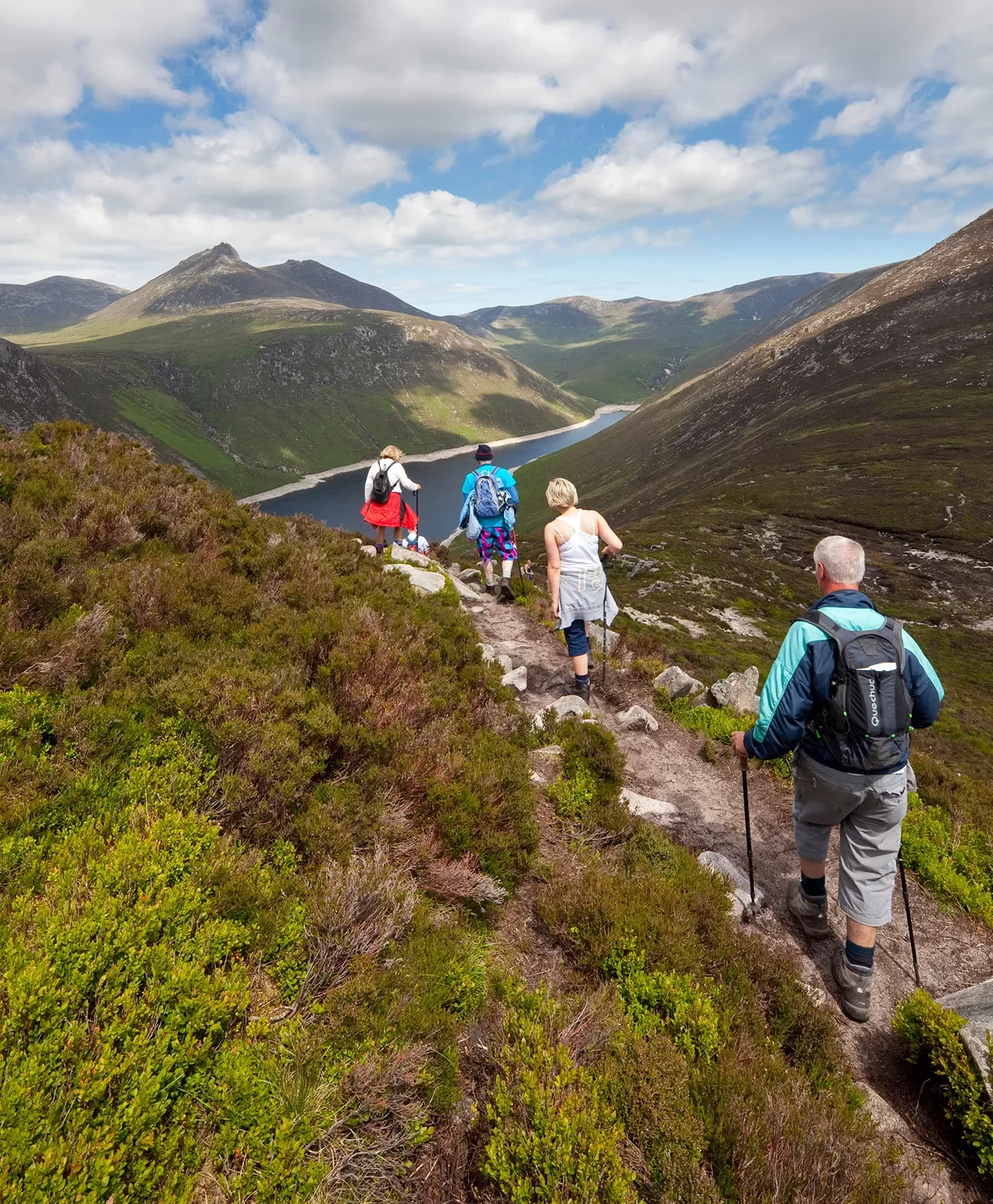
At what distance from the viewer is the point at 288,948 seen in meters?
3.39

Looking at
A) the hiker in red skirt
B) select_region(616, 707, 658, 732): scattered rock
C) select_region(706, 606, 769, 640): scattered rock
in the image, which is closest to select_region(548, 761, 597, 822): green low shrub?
select_region(616, 707, 658, 732): scattered rock

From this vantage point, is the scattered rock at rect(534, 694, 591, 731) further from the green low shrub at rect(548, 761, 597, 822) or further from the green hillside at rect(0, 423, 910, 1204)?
the green hillside at rect(0, 423, 910, 1204)

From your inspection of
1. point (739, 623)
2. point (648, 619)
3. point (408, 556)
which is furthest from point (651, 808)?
point (739, 623)

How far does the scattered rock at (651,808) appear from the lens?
6.69 metres

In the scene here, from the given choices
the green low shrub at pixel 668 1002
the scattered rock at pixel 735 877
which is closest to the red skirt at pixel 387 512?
the scattered rock at pixel 735 877

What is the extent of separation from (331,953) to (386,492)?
10.4 meters

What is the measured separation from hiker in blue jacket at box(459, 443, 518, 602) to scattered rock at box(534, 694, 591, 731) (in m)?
4.62

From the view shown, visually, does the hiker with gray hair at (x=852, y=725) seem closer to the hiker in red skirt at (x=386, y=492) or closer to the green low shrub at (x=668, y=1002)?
the green low shrub at (x=668, y=1002)

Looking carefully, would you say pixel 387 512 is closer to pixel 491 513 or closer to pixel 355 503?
pixel 491 513

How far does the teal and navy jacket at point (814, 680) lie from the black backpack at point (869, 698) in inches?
2.5

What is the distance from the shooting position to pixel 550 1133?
8.69 feet

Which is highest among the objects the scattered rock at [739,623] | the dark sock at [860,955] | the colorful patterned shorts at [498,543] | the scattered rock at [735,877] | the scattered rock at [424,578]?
the colorful patterned shorts at [498,543]

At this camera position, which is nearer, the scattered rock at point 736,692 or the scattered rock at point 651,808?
the scattered rock at point 651,808

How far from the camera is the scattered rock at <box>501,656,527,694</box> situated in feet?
30.6
